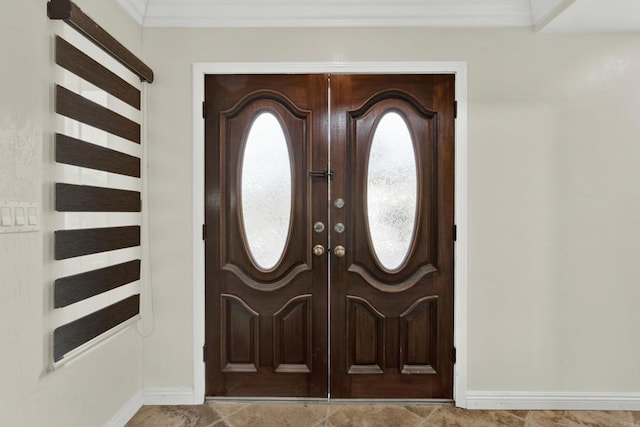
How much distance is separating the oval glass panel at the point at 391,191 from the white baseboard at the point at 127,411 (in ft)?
5.45

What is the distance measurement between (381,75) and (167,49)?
4.28ft

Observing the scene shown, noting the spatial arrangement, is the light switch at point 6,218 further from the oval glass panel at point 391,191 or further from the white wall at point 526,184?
the oval glass panel at point 391,191

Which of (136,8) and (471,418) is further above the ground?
(136,8)

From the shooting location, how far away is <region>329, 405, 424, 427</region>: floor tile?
2213 millimetres

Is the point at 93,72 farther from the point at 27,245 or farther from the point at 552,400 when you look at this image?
the point at 552,400

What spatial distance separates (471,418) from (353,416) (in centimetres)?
68

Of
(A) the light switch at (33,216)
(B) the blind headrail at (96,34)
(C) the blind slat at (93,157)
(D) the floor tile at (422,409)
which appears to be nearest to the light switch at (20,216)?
(A) the light switch at (33,216)

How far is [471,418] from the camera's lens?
7.48 feet

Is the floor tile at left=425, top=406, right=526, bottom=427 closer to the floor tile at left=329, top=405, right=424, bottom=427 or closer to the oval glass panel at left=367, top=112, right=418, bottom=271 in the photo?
the floor tile at left=329, top=405, right=424, bottom=427

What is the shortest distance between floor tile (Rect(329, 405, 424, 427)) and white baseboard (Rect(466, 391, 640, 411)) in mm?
390

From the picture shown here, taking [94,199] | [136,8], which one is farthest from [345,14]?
[94,199]

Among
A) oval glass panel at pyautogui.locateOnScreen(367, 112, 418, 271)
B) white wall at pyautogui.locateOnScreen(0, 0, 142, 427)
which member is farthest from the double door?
white wall at pyautogui.locateOnScreen(0, 0, 142, 427)

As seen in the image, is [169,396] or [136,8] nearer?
[136,8]

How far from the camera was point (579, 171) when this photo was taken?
2.37 m
